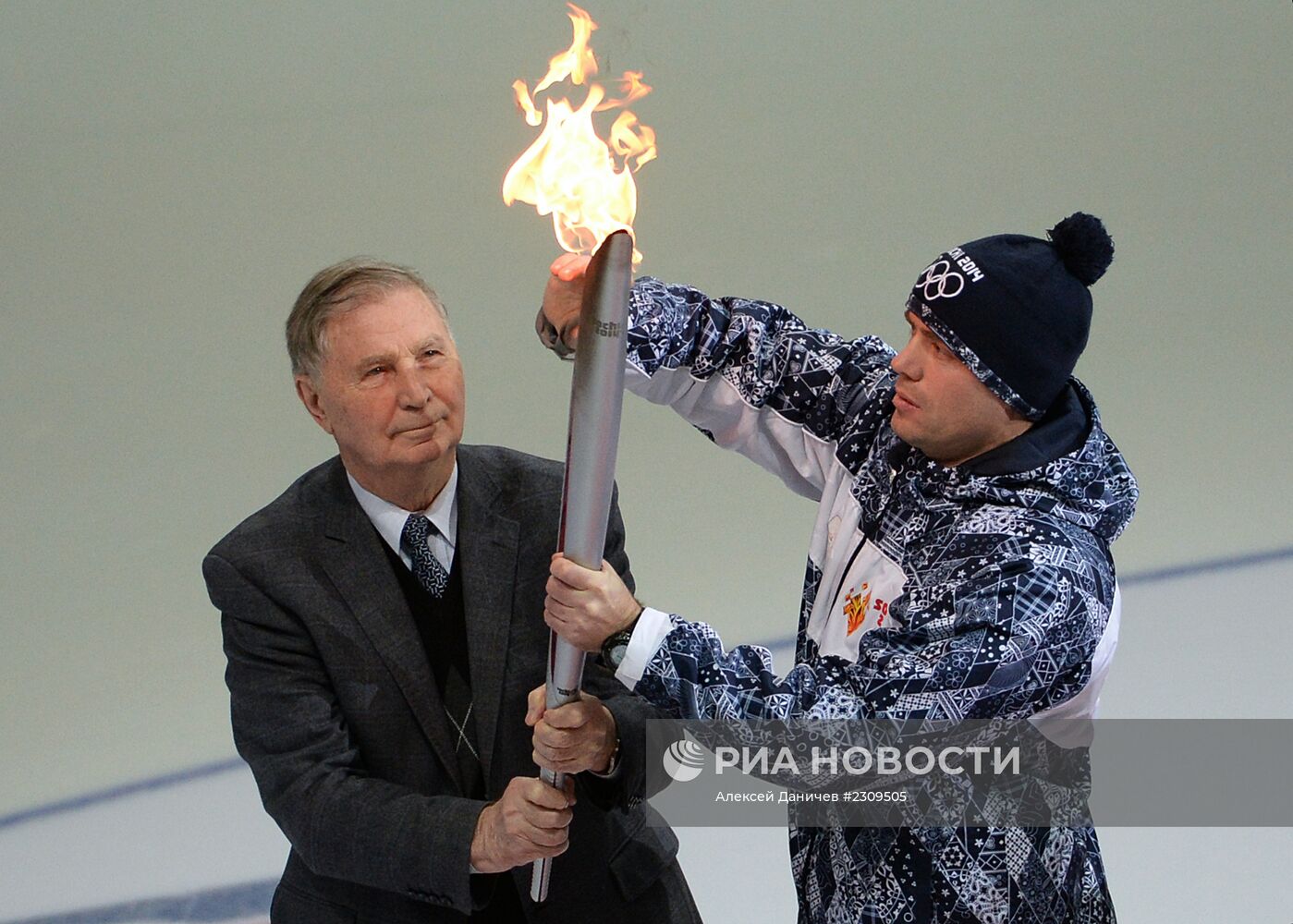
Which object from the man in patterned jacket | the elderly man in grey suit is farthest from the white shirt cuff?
the elderly man in grey suit

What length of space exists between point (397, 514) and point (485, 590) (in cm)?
13

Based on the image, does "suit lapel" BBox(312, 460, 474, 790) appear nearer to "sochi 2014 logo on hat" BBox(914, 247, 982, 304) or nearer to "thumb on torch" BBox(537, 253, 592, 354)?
"thumb on torch" BBox(537, 253, 592, 354)

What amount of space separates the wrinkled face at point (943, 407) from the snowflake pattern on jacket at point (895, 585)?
1.6 inches

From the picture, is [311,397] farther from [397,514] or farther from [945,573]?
[945,573]

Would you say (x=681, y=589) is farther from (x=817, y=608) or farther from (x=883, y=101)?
(x=817, y=608)

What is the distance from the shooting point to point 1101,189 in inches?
159

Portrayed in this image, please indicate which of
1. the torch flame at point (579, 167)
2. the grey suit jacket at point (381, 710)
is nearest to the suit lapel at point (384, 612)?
the grey suit jacket at point (381, 710)

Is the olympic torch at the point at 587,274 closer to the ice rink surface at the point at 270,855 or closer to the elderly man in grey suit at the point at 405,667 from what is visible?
the elderly man in grey suit at the point at 405,667

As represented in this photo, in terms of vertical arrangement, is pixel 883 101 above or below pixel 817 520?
above

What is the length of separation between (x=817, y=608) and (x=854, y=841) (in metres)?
0.26

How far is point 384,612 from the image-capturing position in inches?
62.7

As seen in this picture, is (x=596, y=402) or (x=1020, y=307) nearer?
(x=596, y=402)

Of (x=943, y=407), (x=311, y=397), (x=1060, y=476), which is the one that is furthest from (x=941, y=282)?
(x=311, y=397)

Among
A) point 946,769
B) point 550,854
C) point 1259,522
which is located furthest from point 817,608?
point 1259,522
